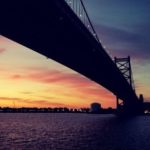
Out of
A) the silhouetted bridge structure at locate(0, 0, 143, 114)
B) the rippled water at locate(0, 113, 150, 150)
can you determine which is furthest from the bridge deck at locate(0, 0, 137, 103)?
the rippled water at locate(0, 113, 150, 150)

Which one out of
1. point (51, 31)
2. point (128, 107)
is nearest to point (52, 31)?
point (51, 31)

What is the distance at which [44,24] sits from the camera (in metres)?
25.3

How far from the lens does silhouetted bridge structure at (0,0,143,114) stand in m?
22.1

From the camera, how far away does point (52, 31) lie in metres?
27.3

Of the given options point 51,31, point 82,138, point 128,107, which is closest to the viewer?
point 51,31

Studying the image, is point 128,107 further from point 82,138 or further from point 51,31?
point 51,31

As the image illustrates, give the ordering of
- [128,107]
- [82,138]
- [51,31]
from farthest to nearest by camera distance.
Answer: [128,107]
[82,138]
[51,31]

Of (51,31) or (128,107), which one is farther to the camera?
(128,107)

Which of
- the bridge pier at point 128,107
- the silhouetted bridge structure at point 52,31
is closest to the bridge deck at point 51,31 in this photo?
the silhouetted bridge structure at point 52,31

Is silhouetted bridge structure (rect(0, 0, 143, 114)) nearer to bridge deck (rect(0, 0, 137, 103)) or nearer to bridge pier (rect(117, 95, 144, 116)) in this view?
bridge deck (rect(0, 0, 137, 103))

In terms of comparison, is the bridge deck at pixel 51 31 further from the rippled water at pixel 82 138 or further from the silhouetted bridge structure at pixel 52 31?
the rippled water at pixel 82 138

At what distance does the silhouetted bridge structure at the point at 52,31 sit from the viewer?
2206cm

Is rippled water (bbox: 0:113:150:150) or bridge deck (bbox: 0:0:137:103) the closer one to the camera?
bridge deck (bbox: 0:0:137:103)

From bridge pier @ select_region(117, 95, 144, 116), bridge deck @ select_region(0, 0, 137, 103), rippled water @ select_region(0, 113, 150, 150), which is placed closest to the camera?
bridge deck @ select_region(0, 0, 137, 103)
